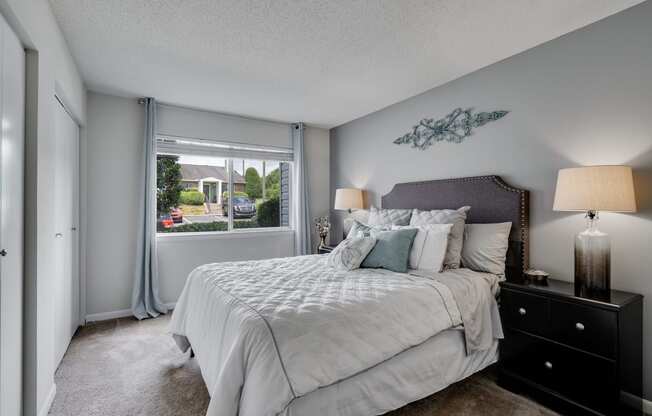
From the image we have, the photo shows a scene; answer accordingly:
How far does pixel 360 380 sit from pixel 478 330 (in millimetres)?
995

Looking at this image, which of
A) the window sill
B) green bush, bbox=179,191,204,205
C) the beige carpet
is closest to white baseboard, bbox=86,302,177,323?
the beige carpet

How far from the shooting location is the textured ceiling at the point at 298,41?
204 centimetres

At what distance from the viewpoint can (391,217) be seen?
3.29 metres

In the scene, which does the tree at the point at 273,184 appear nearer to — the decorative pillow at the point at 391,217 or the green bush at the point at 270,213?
the green bush at the point at 270,213

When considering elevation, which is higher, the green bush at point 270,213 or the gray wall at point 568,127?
the gray wall at point 568,127

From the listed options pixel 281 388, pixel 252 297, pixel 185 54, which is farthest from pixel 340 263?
pixel 185 54

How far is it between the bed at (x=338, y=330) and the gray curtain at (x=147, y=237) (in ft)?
4.45

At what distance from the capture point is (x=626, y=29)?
2.08 m

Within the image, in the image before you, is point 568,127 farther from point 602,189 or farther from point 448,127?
point 448,127

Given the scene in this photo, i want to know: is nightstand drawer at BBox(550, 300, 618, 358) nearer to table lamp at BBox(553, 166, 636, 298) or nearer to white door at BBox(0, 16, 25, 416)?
table lamp at BBox(553, 166, 636, 298)

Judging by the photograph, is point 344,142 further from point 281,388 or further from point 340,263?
point 281,388

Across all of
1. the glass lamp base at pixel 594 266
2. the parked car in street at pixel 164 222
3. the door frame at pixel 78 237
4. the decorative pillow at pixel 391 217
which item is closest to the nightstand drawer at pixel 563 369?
the glass lamp base at pixel 594 266

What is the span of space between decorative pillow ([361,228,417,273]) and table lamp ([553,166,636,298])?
1.04 metres

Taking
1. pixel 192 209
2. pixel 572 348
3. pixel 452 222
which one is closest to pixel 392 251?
pixel 452 222
